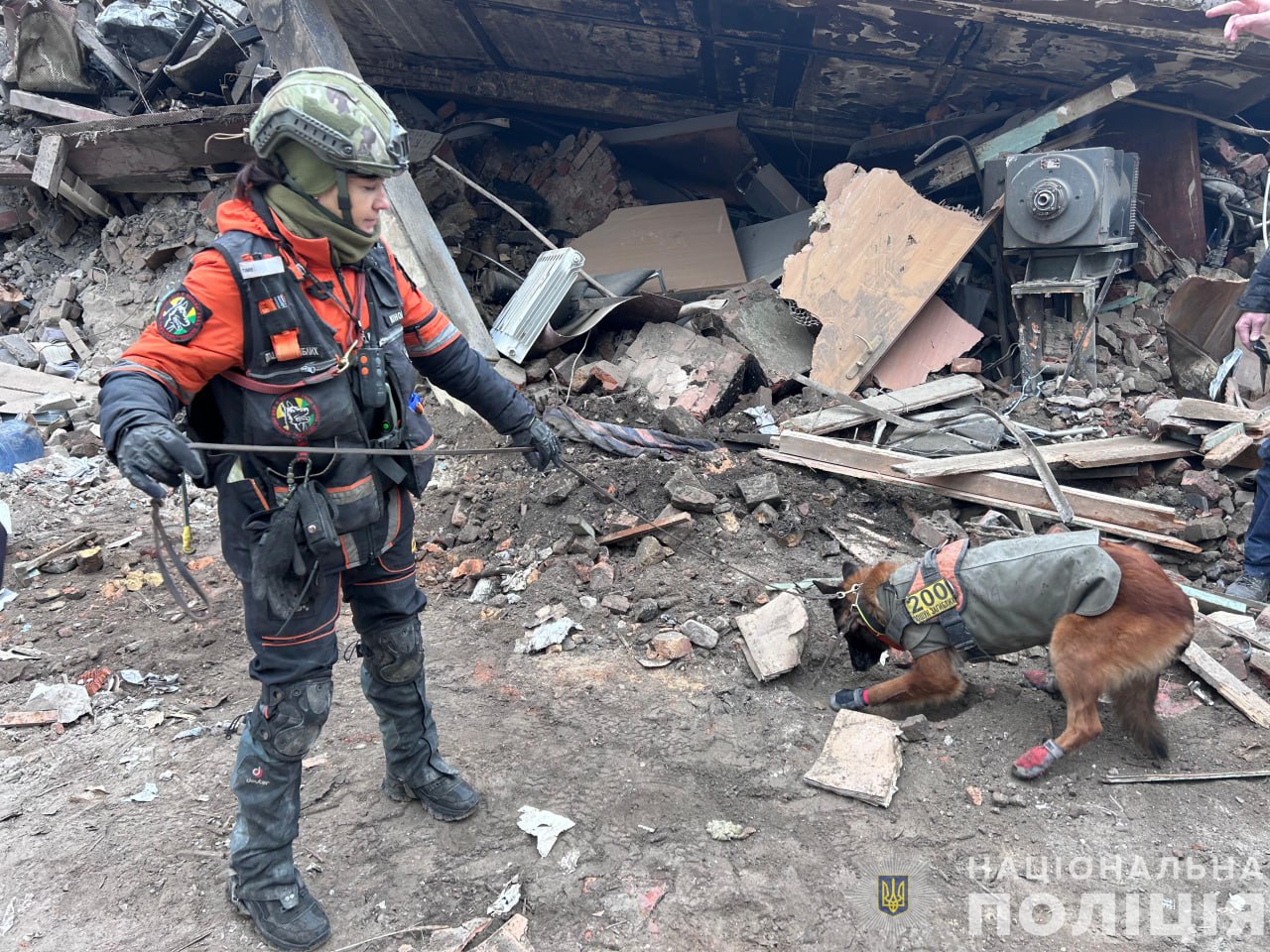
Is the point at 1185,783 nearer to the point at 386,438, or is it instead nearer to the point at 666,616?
the point at 666,616

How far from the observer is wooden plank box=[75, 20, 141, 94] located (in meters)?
8.58

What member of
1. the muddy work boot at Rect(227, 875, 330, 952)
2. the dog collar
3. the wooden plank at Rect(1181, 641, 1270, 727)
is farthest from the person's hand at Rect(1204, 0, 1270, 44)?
the muddy work boot at Rect(227, 875, 330, 952)

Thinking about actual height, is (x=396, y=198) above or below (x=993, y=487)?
above

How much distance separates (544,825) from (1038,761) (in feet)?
6.18

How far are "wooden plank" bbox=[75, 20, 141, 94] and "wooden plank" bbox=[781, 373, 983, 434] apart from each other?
7.98m

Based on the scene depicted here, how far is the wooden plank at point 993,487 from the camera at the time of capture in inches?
180

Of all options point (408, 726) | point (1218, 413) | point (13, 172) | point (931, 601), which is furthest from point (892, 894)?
point (13, 172)

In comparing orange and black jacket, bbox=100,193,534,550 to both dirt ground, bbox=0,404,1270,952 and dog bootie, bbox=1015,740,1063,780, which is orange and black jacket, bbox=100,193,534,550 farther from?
dog bootie, bbox=1015,740,1063,780

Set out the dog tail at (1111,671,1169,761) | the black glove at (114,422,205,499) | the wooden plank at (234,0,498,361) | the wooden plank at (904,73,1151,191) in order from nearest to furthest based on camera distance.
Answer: the black glove at (114,422,205,499) < the dog tail at (1111,671,1169,761) < the wooden plank at (234,0,498,361) < the wooden plank at (904,73,1151,191)

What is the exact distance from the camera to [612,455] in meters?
5.27

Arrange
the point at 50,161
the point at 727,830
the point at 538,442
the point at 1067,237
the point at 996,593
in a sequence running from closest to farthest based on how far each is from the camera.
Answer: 1. the point at 727,830
2. the point at 538,442
3. the point at 996,593
4. the point at 1067,237
5. the point at 50,161

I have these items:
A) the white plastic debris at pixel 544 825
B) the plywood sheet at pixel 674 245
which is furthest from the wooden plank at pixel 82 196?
the white plastic debris at pixel 544 825

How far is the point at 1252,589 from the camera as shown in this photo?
4.24 meters

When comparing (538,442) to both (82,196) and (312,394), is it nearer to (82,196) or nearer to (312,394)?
(312,394)
